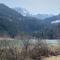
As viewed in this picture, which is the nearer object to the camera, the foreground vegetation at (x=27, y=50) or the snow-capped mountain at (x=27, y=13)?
the foreground vegetation at (x=27, y=50)

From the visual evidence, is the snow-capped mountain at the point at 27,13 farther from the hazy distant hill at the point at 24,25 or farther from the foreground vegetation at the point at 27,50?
the foreground vegetation at the point at 27,50

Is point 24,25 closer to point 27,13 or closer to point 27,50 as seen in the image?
point 27,13

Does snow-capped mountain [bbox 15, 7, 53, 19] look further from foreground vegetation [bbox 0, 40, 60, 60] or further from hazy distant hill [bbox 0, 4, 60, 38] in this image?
foreground vegetation [bbox 0, 40, 60, 60]

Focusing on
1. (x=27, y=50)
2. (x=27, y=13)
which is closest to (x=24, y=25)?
(x=27, y=13)

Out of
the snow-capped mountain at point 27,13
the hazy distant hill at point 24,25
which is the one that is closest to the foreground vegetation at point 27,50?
the hazy distant hill at point 24,25

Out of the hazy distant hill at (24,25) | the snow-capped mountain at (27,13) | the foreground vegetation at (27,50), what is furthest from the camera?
the snow-capped mountain at (27,13)

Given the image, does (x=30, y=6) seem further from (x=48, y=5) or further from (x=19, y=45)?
(x=19, y=45)

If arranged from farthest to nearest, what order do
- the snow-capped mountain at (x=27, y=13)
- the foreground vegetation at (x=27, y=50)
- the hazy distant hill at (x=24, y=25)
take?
the snow-capped mountain at (x=27, y=13), the hazy distant hill at (x=24, y=25), the foreground vegetation at (x=27, y=50)

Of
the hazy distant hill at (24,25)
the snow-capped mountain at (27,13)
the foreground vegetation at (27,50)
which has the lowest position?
the foreground vegetation at (27,50)

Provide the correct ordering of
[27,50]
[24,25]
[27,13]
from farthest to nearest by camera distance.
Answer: [27,13], [24,25], [27,50]

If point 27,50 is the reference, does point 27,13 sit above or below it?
above

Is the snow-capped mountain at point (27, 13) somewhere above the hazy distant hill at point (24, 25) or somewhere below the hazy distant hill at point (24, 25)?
above

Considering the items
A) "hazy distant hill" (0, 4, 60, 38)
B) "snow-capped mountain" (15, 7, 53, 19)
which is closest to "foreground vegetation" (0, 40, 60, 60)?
"hazy distant hill" (0, 4, 60, 38)

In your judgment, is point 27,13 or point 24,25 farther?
point 27,13
